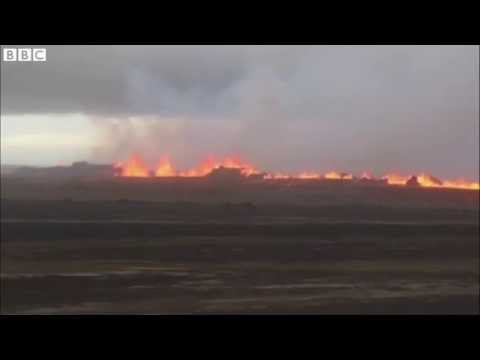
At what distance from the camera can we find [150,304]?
11.5 metres

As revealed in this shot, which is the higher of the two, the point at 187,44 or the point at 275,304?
the point at 187,44

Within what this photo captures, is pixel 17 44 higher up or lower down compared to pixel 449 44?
higher up

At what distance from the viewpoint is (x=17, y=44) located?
8891mm
